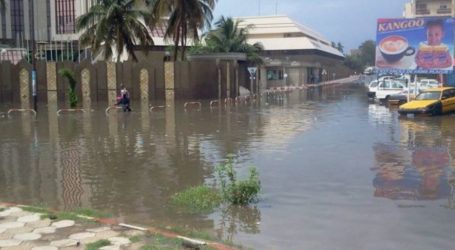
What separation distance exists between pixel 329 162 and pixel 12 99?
103ft

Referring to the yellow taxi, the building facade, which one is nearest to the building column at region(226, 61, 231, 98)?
the yellow taxi

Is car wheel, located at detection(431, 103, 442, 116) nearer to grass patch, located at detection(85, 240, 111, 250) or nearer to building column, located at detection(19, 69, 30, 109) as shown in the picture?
grass patch, located at detection(85, 240, 111, 250)

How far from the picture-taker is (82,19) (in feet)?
137

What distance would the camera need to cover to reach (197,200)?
371 inches

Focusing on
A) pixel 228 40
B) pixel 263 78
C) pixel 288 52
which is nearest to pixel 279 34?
pixel 288 52

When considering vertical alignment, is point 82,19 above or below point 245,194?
above

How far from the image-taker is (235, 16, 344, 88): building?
7906 cm

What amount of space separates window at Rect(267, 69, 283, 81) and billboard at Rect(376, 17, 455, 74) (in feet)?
132

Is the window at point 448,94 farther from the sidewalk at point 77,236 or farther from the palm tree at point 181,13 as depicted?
the sidewalk at point 77,236

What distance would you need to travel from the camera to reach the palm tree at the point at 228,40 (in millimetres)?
56219

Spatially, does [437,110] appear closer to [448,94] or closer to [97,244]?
[448,94]

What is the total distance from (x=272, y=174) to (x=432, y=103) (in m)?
17.5

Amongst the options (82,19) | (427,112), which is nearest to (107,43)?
(82,19)

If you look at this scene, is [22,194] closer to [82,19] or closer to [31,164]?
[31,164]
